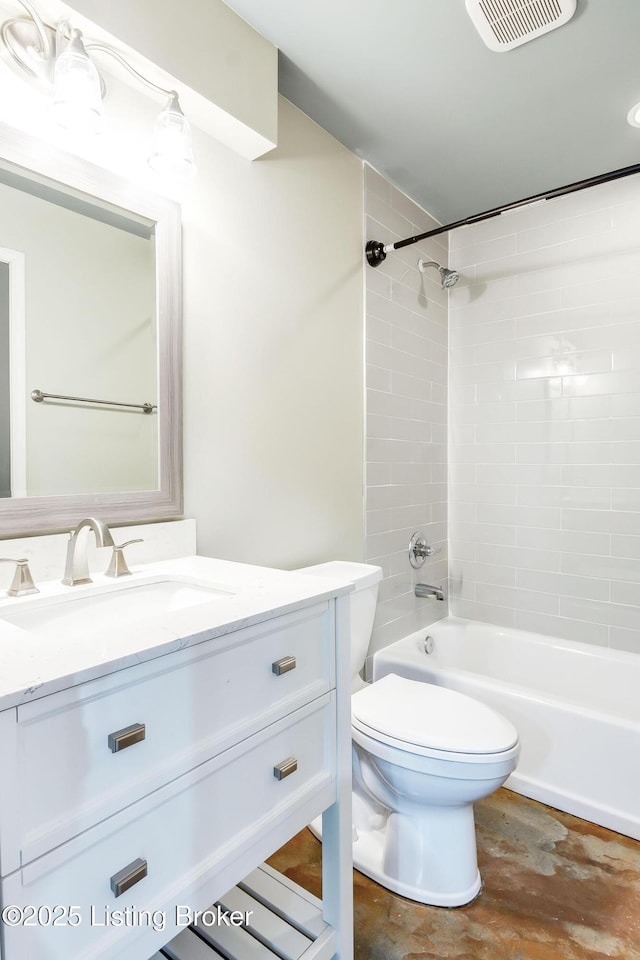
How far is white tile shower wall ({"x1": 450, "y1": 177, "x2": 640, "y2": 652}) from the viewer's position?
224cm

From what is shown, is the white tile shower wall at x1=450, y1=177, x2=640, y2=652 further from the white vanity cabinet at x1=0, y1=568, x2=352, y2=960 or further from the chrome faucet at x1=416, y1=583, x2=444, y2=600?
the white vanity cabinet at x1=0, y1=568, x2=352, y2=960

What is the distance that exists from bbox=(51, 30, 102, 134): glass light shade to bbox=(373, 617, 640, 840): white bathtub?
201cm

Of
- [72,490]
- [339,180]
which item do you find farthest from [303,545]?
[339,180]

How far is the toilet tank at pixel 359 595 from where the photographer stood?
1644 millimetres

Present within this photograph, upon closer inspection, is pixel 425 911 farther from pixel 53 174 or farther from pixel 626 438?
pixel 53 174

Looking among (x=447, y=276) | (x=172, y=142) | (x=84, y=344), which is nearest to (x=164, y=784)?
(x=84, y=344)

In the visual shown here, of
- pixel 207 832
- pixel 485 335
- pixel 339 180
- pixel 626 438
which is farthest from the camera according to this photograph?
pixel 485 335

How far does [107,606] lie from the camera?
1.10 metres

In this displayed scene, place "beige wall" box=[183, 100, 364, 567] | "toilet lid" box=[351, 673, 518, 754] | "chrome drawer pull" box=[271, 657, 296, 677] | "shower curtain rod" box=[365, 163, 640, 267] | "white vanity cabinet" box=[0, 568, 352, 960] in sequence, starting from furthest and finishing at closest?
"shower curtain rod" box=[365, 163, 640, 267] → "beige wall" box=[183, 100, 364, 567] → "toilet lid" box=[351, 673, 518, 754] → "chrome drawer pull" box=[271, 657, 296, 677] → "white vanity cabinet" box=[0, 568, 352, 960]

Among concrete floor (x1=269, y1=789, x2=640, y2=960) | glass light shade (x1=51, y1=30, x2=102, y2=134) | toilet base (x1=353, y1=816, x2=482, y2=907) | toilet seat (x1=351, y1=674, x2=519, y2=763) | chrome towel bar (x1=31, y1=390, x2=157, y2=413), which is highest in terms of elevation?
glass light shade (x1=51, y1=30, x2=102, y2=134)

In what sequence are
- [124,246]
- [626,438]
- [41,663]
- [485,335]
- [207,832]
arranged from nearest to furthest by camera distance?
[41,663], [207,832], [124,246], [626,438], [485,335]

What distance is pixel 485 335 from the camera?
8.66ft

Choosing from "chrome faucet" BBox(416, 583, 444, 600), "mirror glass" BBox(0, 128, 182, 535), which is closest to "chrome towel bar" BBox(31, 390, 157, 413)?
"mirror glass" BBox(0, 128, 182, 535)

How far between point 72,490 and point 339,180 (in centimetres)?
158
